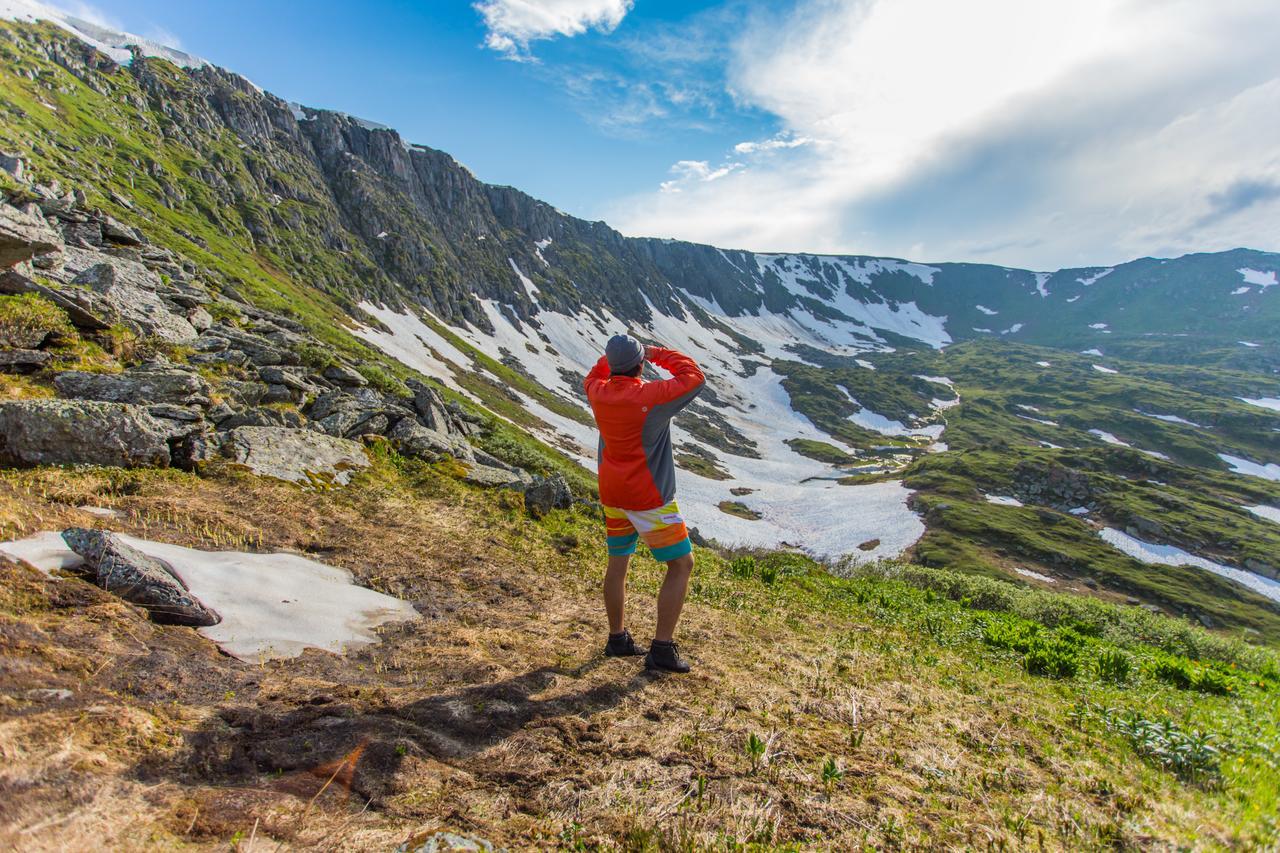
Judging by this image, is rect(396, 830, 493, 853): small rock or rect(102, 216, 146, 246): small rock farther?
rect(102, 216, 146, 246): small rock

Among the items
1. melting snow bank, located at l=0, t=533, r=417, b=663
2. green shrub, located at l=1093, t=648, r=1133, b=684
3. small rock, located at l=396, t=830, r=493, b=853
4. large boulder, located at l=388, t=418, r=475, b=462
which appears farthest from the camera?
large boulder, located at l=388, t=418, r=475, b=462

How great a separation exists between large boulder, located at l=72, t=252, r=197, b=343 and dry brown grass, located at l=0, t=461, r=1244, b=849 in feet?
28.9

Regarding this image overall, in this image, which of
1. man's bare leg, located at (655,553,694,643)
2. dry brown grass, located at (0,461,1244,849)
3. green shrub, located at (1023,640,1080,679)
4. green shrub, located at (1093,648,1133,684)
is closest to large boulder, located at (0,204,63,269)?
dry brown grass, located at (0,461,1244,849)

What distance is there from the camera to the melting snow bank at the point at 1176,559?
67.9 meters

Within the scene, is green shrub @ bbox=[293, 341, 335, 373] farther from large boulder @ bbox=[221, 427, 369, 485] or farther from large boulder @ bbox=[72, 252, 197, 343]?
large boulder @ bbox=[221, 427, 369, 485]

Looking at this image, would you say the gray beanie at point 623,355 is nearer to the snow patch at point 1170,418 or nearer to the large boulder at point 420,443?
the large boulder at point 420,443

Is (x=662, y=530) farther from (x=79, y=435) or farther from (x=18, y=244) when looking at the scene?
(x=18, y=244)

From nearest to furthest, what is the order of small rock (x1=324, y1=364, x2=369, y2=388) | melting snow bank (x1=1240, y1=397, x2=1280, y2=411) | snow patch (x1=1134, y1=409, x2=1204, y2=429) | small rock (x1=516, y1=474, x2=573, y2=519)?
small rock (x1=516, y1=474, x2=573, y2=519) → small rock (x1=324, y1=364, x2=369, y2=388) → snow patch (x1=1134, y1=409, x2=1204, y2=429) → melting snow bank (x1=1240, y1=397, x2=1280, y2=411)

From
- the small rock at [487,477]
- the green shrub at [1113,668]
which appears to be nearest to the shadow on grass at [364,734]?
the green shrub at [1113,668]

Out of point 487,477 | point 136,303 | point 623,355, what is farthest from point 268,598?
point 136,303

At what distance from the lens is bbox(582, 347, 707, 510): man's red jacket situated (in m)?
5.62

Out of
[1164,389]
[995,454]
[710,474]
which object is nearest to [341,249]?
[710,474]

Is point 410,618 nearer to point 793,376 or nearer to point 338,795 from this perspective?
point 338,795

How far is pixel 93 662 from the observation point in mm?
3992
